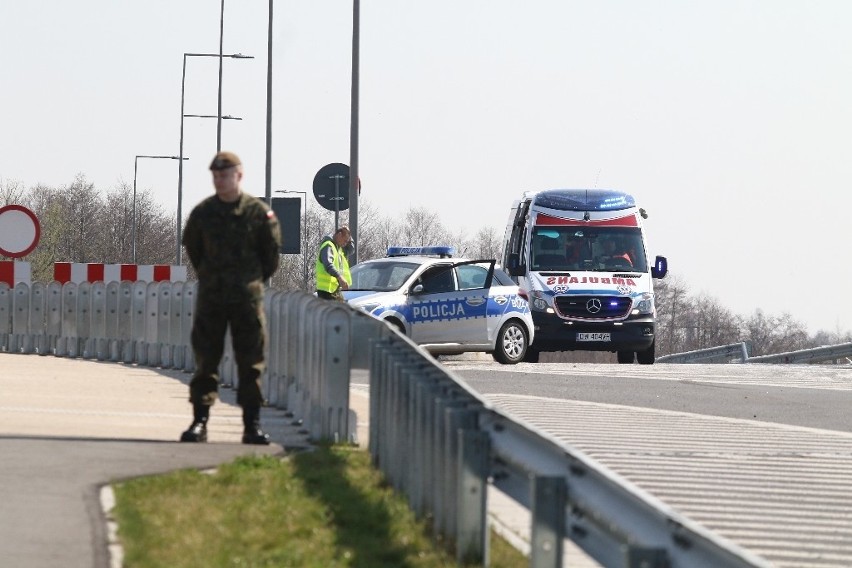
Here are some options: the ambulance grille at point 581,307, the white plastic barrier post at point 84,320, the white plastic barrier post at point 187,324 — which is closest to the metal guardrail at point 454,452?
the white plastic barrier post at point 187,324

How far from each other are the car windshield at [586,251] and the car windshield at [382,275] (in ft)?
16.8

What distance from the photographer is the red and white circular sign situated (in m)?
26.7

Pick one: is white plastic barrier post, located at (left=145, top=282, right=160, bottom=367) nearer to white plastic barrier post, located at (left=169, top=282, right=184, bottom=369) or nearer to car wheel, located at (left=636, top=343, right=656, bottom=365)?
white plastic barrier post, located at (left=169, top=282, right=184, bottom=369)

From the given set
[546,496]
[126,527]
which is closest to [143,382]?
[126,527]

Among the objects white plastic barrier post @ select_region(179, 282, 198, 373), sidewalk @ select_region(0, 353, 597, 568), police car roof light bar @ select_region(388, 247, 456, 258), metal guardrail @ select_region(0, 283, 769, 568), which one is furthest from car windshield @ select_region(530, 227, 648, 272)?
metal guardrail @ select_region(0, 283, 769, 568)

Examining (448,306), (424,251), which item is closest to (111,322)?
(448,306)

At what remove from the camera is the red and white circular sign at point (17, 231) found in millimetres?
26719

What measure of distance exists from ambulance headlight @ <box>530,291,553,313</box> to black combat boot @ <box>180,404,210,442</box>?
21.2 metres

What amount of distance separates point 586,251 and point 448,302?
20.2ft

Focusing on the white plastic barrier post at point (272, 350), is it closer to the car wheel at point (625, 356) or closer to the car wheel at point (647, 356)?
the car wheel at point (647, 356)

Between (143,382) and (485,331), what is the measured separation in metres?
9.86

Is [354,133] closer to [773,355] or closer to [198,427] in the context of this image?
[773,355]

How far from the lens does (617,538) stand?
224 inches

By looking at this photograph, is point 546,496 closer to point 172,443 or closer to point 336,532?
point 336,532
